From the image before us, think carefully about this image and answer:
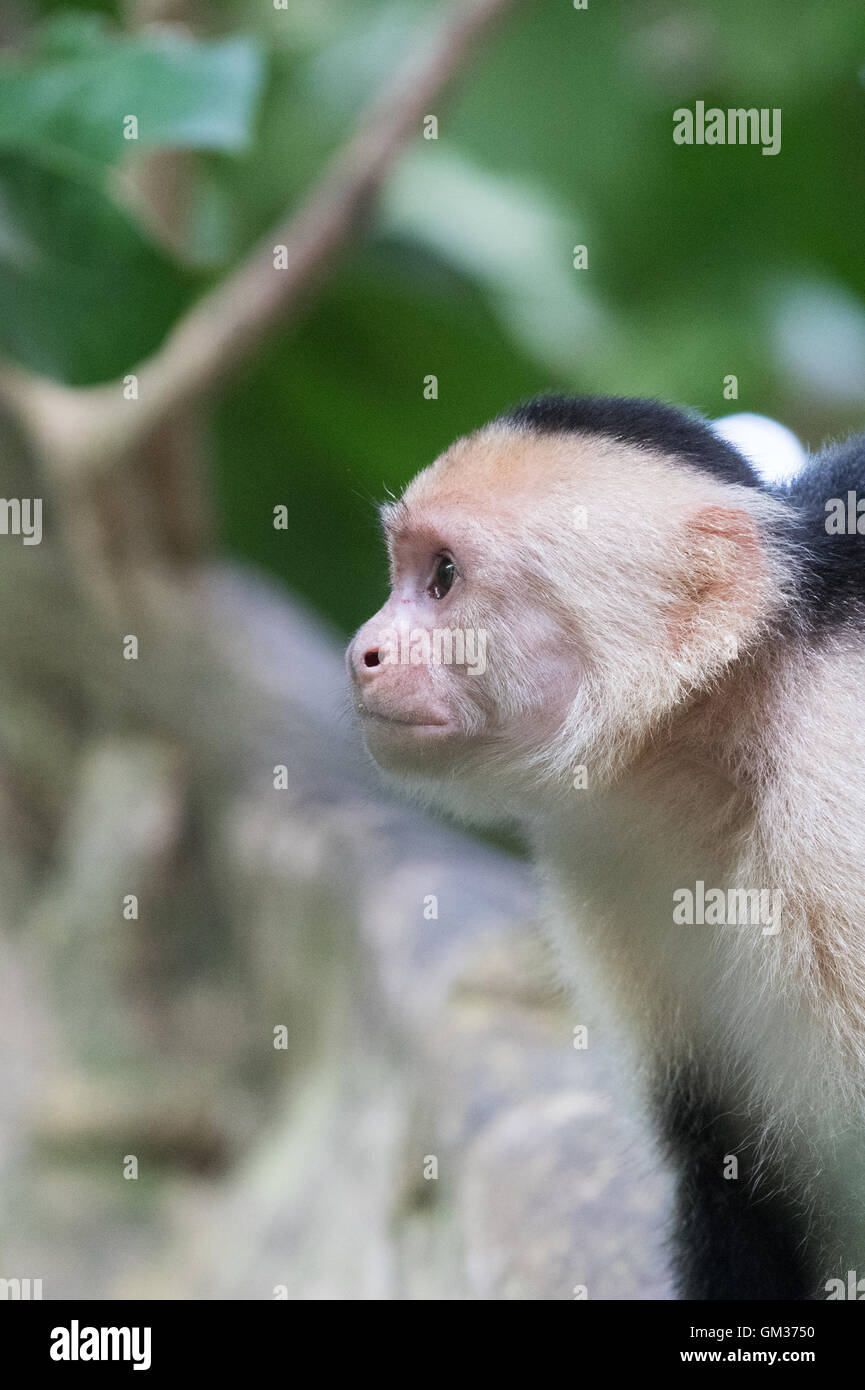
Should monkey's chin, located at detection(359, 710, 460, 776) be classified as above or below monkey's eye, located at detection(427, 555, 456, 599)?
below

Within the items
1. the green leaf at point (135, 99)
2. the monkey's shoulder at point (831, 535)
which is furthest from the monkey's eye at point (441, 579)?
the green leaf at point (135, 99)

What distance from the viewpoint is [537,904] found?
1847 mm

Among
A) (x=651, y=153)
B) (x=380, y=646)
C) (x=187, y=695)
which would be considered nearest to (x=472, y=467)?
(x=380, y=646)

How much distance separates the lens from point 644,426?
1.54 metres

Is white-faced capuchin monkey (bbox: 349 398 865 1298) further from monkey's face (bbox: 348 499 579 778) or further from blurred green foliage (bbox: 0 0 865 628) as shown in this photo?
blurred green foliage (bbox: 0 0 865 628)

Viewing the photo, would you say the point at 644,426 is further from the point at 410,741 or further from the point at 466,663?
the point at 410,741

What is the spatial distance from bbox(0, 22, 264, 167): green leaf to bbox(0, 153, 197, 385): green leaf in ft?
0.39

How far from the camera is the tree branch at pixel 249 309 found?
2.86 meters

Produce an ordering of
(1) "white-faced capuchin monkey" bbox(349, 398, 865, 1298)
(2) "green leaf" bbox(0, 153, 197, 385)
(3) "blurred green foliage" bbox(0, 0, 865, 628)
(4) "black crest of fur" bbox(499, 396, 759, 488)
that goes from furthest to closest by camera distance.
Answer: (3) "blurred green foliage" bbox(0, 0, 865, 628) < (2) "green leaf" bbox(0, 153, 197, 385) < (4) "black crest of fur" bbox(499, 396, 759, 488) < (1) "white-faced capuchin monkey" bbox(349, 398, 865, 1298)

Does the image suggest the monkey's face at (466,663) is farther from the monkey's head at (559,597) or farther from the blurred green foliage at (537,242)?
the blurred green foliage at (537,242)

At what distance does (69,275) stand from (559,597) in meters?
1.50

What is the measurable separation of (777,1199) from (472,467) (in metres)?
0.99

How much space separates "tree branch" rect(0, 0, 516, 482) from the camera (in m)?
2.86

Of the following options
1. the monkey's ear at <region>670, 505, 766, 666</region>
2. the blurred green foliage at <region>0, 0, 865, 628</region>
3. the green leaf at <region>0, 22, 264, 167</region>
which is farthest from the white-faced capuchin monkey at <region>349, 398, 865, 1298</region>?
the blurred green foliage at <region>0, 0, 865, 628</region>
